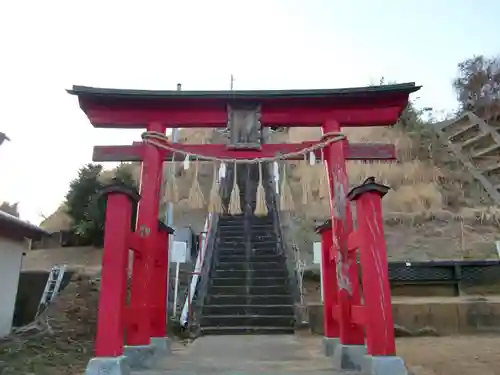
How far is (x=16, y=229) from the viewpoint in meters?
8.61

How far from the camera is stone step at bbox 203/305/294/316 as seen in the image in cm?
883

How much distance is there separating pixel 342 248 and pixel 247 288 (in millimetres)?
4987

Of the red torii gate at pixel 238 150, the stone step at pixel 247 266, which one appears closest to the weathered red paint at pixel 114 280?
the red torii gate at pixel 238 150

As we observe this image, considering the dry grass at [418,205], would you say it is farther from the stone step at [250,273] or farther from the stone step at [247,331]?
the stone step at [247,331]

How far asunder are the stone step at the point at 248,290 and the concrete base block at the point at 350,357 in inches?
184

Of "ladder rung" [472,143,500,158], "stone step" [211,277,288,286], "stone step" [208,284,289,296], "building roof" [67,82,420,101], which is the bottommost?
"stone step" [208,284,289,296]

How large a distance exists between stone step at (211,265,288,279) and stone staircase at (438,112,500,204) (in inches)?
350

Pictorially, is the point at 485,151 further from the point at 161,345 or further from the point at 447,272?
the point at 161,345

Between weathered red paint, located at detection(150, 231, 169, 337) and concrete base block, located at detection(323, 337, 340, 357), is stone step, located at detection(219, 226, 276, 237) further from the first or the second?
concrete base block, located at detection(323, 337, 340, 357)

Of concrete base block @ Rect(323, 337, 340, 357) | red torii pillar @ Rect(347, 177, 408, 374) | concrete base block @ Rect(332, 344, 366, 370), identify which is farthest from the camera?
concrete base block @ Rect(323, 337, 340, 357)

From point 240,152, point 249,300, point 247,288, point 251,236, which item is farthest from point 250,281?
point 240,152

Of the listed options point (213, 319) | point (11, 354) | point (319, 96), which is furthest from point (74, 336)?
point (319, 96)

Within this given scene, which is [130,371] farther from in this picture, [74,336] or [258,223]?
[258,223]

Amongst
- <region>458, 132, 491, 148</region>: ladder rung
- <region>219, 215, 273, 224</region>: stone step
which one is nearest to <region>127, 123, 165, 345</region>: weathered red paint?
<region>219, 215, 273, 224</region>: stone step
